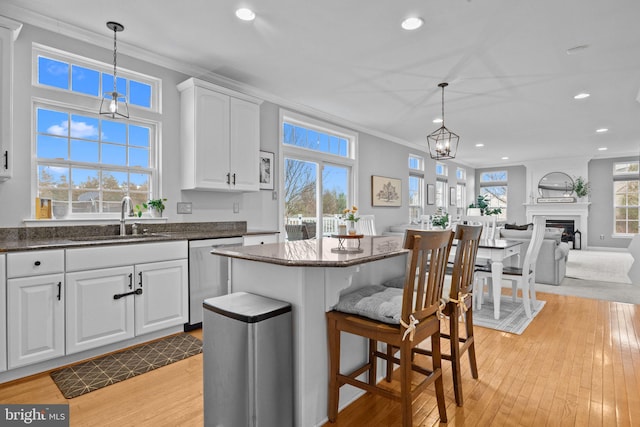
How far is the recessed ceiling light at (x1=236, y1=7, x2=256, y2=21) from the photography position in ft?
8.95

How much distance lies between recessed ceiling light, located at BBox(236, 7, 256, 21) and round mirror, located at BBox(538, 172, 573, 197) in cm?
1051

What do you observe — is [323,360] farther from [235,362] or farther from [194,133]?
[194,133]

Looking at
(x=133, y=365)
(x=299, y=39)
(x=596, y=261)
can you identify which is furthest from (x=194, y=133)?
(x=596, y=261)

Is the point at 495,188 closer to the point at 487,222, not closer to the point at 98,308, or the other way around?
the point at 487,222

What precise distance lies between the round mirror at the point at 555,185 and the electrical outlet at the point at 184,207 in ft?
34.4

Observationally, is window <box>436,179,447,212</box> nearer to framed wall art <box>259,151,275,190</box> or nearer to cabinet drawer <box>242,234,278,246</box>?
framed wall art <box>259,151,275,190</box>

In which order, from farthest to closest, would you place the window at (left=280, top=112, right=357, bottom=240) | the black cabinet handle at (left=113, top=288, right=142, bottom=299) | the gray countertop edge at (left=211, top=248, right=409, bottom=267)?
the window at (left=280, top=112, right=357, bottom=240), the black cabinet handle at (left=113, top=288, right=142, bottom=299), the gray countertop edge at (left=211, top=248, right=409, bottom=267)

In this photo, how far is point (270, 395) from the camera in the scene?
1.64 metres

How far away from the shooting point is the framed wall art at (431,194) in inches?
344

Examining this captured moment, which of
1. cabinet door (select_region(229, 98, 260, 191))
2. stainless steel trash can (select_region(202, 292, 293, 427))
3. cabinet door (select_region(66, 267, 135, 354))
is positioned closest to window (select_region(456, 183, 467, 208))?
cabinet door (select_region(229, 98, 260, 191))

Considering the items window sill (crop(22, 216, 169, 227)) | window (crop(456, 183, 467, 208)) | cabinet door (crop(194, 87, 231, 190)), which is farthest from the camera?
window (crop(456, 183, 467, 208))

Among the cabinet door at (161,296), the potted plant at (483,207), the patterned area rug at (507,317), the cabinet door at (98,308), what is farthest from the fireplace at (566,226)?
the cabinet door at (98,308)

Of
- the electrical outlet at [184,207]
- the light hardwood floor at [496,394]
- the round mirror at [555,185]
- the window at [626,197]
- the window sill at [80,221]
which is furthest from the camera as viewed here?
the round mirror at [555,185]

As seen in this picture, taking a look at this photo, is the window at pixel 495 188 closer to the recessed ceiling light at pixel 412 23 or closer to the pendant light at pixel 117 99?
the recessed ceiling light at pixel 412 23
